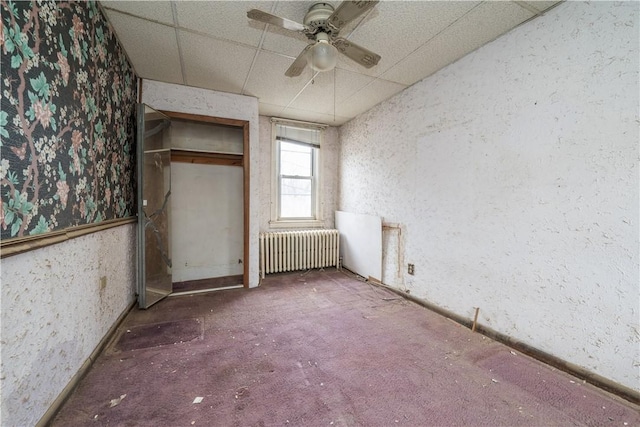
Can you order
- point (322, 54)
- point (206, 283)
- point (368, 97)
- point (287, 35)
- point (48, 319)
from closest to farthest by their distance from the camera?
point (48, 319)
point (322, 54)
point (287, 35)
point (368, 97)
point (206, 283)

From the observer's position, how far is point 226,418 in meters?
1.38

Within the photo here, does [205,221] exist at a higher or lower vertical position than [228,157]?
lower

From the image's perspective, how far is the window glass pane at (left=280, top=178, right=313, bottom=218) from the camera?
174 inches

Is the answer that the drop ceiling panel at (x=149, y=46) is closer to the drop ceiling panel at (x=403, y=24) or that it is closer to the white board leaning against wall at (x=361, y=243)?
the drop ceiling panel at (x=403, y=24)

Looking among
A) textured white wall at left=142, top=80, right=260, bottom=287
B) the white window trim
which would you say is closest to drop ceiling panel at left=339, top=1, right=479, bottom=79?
textured white wall at left=142, top=80, right=260, bottom=287

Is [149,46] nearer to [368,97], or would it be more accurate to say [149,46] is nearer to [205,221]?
[205,221]

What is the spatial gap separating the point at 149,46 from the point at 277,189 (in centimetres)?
243

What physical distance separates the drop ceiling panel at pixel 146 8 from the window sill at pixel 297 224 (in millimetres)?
2861

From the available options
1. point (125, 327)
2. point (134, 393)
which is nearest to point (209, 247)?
point (125, 327)

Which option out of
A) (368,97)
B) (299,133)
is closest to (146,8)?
(368,97)

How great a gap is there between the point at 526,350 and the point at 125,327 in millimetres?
3385

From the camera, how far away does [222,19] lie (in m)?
1.98

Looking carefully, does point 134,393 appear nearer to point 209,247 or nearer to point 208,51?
point 209,247

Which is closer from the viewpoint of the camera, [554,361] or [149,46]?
[554,361]
